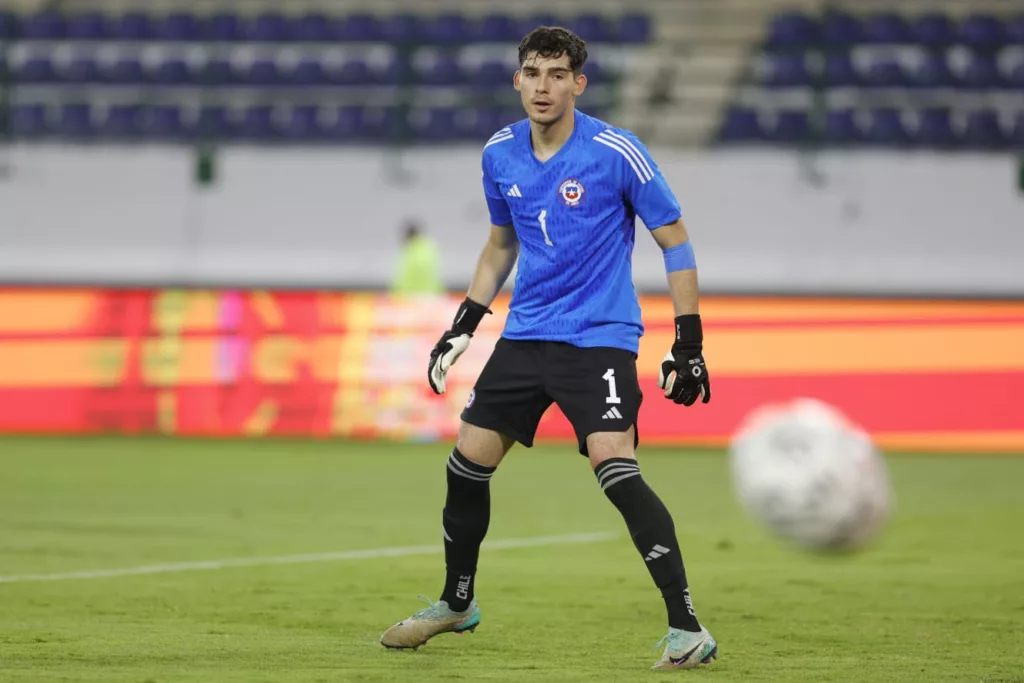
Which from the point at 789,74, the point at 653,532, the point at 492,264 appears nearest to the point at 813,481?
the point at 653,532

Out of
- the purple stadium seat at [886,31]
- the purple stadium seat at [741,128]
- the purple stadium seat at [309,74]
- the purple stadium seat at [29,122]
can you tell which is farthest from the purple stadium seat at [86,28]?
the purple stadium seat at [886,31]

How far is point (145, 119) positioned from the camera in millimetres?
25312

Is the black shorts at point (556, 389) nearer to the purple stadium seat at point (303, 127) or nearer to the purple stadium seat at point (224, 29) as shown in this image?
the purple stadium seat at point (303, 127)

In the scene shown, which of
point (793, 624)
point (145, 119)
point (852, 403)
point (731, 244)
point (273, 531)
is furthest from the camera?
point (145, 119)

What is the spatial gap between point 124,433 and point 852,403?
7.10 metres

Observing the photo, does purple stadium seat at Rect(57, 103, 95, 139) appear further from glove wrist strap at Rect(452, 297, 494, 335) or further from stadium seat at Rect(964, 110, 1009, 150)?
glove wrist strap at Rect(452, 297, 494, 335)

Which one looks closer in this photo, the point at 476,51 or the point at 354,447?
the point at 354,447

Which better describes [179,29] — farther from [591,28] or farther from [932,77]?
[932,77]

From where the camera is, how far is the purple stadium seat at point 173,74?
25516 mm

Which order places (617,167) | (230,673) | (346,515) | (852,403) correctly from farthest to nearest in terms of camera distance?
(852,403) < (346,515) < (617,167) < (230,673)

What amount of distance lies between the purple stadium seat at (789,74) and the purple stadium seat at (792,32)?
Result: 273 millimetres

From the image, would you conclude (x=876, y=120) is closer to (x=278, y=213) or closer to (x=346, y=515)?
(x=278, y=213)

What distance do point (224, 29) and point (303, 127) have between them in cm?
247

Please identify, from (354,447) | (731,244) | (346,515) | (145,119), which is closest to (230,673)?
(346,515)
